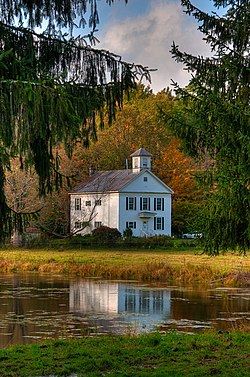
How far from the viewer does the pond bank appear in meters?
29.2

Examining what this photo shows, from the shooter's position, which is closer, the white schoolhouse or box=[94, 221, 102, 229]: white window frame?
the white schoolhouse

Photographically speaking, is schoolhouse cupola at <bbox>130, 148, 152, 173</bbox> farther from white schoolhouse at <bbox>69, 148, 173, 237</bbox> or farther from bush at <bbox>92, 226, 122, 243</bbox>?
bush at <bbox>92, 226, 122, 243</bbox>

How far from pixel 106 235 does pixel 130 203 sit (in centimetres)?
632

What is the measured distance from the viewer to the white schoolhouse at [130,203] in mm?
53812

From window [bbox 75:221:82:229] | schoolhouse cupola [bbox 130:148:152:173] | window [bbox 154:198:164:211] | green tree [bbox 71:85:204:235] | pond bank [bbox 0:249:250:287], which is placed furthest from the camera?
green tree [bbox 71:85:204:235]

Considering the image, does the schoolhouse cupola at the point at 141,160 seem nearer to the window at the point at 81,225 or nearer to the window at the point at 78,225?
the window at the point at 81,225

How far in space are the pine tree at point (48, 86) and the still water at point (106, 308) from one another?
28.5 ft

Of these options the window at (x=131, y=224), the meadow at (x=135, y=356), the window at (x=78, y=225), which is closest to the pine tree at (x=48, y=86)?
the meadow at (x=135, y=356)

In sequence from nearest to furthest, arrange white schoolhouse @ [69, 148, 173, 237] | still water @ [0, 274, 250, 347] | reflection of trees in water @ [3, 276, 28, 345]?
reflection of trees in water @ [3, 276, 28, 345]
still water @ [0, 274, 250, 347]
white schoolhouse @ [69, 148, 173, 237]

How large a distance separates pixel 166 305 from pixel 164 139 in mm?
40034

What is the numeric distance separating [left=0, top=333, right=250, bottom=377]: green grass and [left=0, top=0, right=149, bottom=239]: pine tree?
9.66ft

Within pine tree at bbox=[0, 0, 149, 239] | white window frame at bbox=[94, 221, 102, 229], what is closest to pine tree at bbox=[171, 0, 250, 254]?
pine tree at bbox=[0, 0, 149, 239]

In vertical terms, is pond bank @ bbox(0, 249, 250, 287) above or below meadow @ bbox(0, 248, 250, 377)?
above

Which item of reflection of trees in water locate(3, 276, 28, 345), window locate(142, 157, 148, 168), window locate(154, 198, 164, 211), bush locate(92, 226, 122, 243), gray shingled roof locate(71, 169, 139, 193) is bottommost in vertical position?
reflection of trees in water locate(3, 276, 28, 345)
